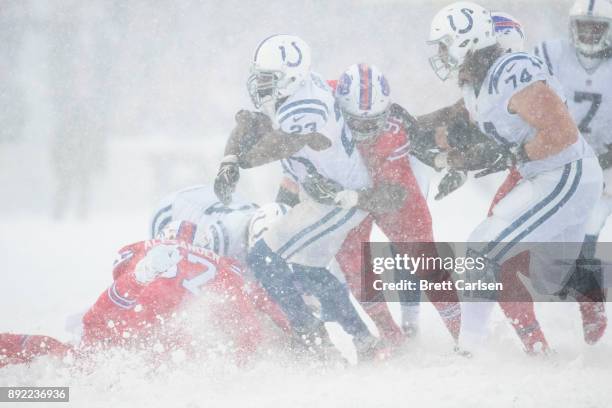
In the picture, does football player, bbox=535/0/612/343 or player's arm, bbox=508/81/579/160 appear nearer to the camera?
player's arm, bbox=508/81/579/160

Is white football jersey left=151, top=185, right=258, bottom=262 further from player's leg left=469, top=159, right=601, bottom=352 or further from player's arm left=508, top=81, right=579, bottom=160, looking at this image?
player's arm left=508, top=81, right=579, bottom=160

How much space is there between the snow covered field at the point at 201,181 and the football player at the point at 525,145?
0.48 meters

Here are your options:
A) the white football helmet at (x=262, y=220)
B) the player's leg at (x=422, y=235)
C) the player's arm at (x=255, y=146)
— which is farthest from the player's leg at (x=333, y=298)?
the player's arm at (x=255, y=146)

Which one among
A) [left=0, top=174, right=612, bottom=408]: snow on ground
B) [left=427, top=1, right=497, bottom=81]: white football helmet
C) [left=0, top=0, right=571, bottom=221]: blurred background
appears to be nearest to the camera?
[left=0, top=174, right=612, bottom=408]: snow on ground

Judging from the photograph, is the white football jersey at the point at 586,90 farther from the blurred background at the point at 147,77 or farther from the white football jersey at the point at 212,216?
A: the blurred background at the point at 147,77

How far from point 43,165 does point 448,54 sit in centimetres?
679

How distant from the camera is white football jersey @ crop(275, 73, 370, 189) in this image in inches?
107

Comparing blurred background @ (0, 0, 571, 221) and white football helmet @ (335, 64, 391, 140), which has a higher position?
blurred background @ (0, 0, 571, 221)

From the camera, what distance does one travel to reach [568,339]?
10.4 ft

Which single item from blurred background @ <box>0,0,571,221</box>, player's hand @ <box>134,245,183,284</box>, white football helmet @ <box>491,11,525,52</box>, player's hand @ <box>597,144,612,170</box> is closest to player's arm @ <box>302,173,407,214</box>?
player's hand @ <box>134,245,183,284</box>

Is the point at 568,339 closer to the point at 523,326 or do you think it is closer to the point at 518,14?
the point at 523,326

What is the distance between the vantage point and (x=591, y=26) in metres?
3.07

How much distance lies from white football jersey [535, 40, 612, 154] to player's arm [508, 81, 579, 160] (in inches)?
21.1

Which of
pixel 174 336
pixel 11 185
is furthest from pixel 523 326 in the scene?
pixel 11 185
